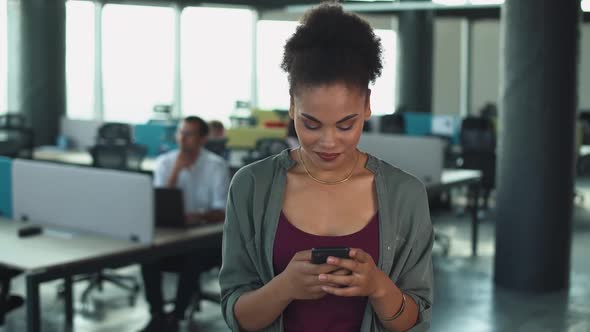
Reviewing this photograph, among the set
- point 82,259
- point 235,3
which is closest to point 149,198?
point 82,259

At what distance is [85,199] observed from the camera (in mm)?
4039

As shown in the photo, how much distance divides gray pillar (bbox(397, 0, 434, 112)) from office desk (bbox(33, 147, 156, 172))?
280 inches

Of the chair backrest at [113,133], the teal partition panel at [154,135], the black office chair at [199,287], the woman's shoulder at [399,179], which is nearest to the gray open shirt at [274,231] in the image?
the woman's shoulder at [399,179]

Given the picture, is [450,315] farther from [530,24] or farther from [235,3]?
[235,3]

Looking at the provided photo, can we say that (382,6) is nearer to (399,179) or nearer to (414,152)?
(414,152)

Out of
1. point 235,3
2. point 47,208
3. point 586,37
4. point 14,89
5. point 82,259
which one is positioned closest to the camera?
point 82,259

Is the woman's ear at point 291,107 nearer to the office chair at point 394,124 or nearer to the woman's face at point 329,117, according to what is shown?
the woman's face at point 329,117

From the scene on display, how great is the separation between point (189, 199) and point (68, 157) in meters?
3.83

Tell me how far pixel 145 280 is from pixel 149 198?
0.94 m

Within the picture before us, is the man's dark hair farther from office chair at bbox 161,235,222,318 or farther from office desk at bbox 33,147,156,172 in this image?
office desk at bbox 33,147,156,172

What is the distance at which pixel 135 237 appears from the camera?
3.87 meters

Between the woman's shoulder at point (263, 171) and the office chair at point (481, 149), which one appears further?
the office chair at point (481, 149)

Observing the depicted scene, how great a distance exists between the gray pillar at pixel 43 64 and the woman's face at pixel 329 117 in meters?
9.94

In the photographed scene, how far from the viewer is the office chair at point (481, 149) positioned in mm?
8188
